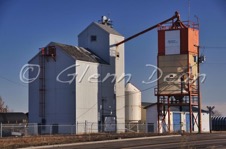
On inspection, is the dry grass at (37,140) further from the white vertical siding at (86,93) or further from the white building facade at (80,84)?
the white vertical siding at (86,93)

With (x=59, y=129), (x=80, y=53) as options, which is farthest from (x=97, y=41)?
(x=59, y=129)

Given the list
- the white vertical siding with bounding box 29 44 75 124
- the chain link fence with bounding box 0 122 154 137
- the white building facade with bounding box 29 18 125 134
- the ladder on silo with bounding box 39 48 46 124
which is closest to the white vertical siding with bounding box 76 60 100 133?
the white building facade with bounding box 29 18 125 134

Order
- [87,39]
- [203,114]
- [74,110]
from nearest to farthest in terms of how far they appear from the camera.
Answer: [74,110], [87,39], [203,114]

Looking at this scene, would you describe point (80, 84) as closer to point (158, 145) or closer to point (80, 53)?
point (80, 53)

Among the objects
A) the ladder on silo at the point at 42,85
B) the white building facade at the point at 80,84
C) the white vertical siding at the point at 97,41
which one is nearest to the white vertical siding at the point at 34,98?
the white building facade at the point at 80,84

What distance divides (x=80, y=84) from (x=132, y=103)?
15103mm

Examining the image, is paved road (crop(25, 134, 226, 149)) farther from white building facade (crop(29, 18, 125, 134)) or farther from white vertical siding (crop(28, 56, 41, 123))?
white vertical siding (crop(28, 56, 41, 123))

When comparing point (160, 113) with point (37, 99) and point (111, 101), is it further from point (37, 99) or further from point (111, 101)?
point (37, 99)

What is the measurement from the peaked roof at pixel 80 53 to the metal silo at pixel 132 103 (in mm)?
9622

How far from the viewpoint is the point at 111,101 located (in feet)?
196

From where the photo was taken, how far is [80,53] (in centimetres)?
5797

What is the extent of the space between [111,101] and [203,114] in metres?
15.3

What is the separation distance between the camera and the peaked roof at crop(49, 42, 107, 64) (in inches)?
2217

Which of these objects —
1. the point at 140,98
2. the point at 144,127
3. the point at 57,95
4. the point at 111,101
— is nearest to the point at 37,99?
the point at 57,95
